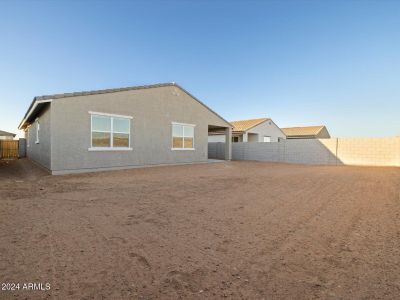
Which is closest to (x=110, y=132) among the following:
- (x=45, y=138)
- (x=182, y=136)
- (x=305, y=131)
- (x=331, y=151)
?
(x=45, y=138)

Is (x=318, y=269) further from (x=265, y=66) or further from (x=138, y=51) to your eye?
(x=265, y=66)

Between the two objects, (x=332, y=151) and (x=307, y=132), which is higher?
(x=307, y=132)

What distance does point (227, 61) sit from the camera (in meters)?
20.8

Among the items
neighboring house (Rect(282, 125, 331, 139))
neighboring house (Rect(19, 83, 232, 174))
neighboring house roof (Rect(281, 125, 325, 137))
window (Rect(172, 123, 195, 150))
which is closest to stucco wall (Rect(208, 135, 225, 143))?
neighboring house (Rect(19, 83, 232, 174))

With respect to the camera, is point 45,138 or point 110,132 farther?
point 110,132

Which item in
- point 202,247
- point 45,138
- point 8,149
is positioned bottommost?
point 202,247

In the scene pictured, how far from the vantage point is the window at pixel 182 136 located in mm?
17078

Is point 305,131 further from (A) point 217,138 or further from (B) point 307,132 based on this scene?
(A) point 217,138

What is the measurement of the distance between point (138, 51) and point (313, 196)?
16.1 meters

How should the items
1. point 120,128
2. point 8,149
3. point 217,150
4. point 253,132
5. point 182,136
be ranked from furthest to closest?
point 253,132
point 217,150
point 8,149
point 182,136
point 120,128

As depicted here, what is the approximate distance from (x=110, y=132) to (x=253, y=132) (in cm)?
2058

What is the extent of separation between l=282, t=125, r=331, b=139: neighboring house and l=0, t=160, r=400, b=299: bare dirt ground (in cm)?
3658

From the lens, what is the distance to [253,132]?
2972 centimetres

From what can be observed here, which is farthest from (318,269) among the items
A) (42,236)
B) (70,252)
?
(42,236)
